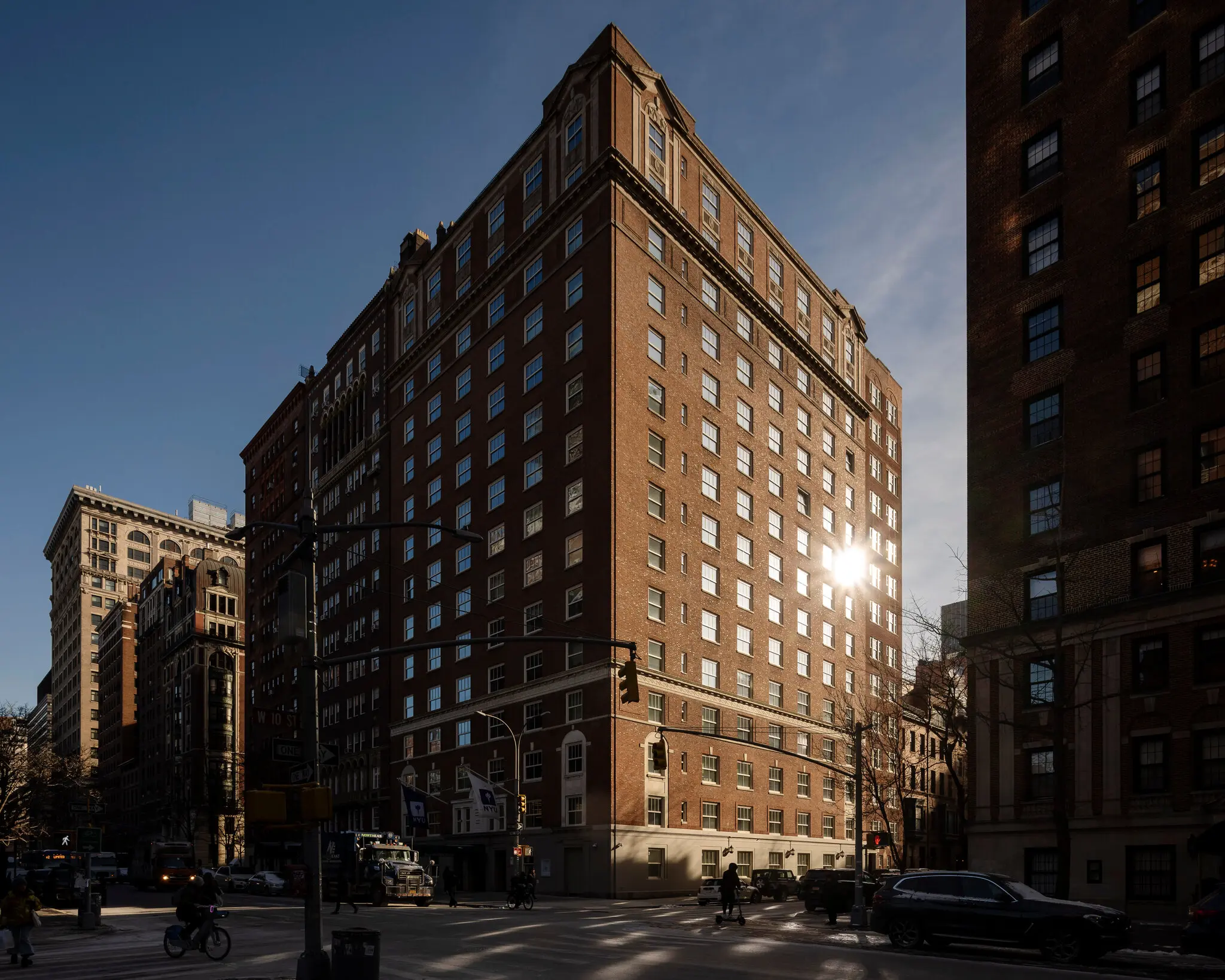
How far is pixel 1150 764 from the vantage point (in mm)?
37562

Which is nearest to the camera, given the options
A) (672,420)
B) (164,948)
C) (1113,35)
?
(164,948)

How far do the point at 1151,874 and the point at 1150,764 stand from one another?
363cm

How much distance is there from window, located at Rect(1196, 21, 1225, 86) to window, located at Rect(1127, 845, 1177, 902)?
2703cm

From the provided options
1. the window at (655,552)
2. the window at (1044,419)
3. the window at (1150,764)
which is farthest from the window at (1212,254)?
the window at (655,552)

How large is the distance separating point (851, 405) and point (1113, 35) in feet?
189

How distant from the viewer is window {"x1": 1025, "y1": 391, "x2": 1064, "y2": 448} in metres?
43.2

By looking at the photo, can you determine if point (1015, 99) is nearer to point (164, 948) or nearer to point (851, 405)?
point (164, 948)

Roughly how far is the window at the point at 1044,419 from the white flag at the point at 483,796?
33209mm

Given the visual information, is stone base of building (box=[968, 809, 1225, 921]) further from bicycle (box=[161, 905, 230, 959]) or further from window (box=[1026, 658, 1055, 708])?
bicycle (box=[161, 905, 230, 959])

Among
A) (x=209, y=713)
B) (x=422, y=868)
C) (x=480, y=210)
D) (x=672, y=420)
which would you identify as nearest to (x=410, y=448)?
(x=480, y=210)

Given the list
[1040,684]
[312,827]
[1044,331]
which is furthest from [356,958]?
[1044,331]

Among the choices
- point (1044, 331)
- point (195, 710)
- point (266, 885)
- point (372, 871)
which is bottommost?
point (266, 885)

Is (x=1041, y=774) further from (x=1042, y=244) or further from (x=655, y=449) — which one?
(x=655, y=449)

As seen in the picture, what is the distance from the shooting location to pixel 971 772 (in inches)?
1722
